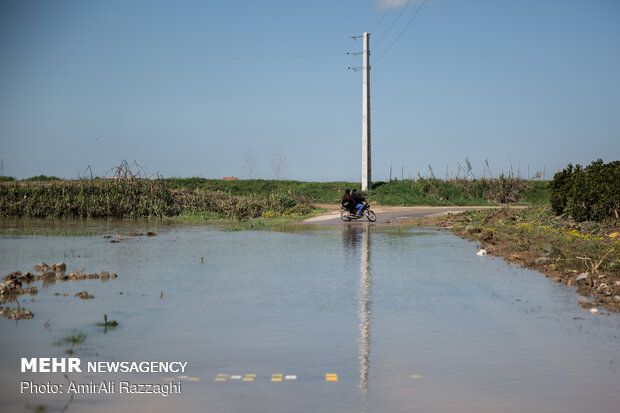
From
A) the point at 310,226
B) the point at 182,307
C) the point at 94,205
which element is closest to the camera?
the point at 182,307

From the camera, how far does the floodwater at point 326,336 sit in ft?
19.6

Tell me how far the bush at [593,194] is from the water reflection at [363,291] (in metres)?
7.12

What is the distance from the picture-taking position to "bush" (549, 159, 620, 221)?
2097cm

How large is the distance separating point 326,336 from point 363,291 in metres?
3.34

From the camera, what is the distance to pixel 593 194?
2148 cm

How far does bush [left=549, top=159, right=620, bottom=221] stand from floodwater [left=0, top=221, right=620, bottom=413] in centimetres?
751

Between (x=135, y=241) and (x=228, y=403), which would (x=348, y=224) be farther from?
(x=228, y=403)

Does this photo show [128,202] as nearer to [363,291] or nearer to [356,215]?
[356,215]

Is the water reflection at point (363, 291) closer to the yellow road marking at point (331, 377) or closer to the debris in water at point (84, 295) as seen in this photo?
the yellow road marking at point (331, 377)

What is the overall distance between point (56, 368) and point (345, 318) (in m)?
3.97

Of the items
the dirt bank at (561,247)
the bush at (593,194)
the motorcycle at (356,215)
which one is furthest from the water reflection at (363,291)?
the bush at (593,194)

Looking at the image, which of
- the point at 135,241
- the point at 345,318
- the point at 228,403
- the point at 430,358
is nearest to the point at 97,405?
the point at 228,403

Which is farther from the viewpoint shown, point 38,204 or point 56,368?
point 38,204

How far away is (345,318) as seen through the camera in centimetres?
920
